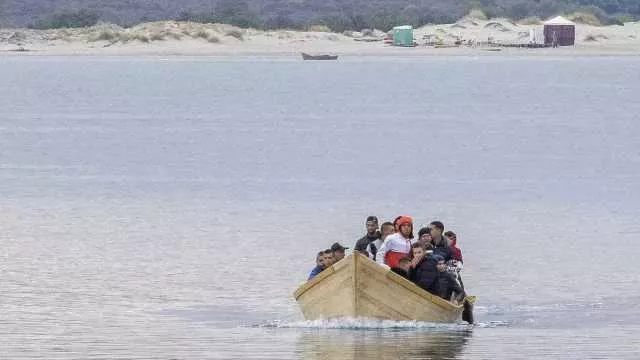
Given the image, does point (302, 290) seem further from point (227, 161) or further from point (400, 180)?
point (227, 161)

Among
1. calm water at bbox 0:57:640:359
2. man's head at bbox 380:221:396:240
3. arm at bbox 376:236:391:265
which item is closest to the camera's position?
calm water at bbox 0:57:640:359

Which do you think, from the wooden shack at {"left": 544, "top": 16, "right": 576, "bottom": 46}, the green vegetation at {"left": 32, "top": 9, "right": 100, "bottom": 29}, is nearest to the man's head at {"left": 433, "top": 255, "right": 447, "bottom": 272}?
the wooden shack at {"left": 544, "top": 16, "right": 576, "bottom": 46}

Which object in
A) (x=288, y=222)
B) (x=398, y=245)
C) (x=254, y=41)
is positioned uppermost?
(x=398, y=245)

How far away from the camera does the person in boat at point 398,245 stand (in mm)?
31266

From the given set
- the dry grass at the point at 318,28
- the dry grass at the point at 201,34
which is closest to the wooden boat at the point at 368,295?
the dry grass at the point at 201,34

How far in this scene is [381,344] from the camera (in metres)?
29.9

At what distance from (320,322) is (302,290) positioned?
0.63 meters

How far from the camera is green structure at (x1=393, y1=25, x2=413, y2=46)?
186500 millimetres

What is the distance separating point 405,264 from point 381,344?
160 centimetres

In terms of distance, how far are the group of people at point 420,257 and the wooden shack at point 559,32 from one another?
156 m

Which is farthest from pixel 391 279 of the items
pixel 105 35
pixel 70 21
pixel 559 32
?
pixel 70 21

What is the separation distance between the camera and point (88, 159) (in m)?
72.9

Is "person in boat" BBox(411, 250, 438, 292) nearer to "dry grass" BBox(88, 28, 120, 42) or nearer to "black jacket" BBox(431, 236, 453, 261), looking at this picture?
"black jacket" BBox(431, 236, 453, 261)

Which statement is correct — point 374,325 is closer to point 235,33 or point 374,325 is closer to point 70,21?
point 235,33
